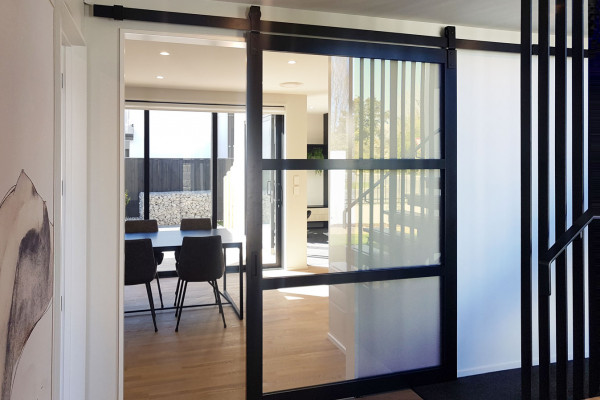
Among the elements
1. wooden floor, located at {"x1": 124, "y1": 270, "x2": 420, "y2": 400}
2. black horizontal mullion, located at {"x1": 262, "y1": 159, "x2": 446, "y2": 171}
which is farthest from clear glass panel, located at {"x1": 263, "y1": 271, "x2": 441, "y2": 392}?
black horizontal mullion, located at {"x1": 262, "y1": 159, "x2": 446, "y2": 171}

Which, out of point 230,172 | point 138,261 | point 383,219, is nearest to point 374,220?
point 383,219

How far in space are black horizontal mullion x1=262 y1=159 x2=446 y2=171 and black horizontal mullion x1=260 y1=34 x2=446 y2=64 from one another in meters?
0.65

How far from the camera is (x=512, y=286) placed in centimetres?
349

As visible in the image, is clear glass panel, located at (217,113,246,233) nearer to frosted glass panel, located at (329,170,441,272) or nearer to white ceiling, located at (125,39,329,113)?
white ceiling, located at (125,39,329,113)

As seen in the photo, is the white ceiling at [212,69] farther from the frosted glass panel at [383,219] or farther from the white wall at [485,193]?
the frosted glass panel at [383,219]

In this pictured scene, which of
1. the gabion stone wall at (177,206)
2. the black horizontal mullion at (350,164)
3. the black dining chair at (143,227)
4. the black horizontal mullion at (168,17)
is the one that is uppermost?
the black horizontal mullion at (168,17)

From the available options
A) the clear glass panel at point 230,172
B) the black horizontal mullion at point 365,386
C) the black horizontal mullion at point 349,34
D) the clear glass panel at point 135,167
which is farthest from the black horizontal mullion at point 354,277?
the clear glass panel at point 135,167

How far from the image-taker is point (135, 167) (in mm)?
6852

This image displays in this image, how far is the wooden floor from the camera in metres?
2.89

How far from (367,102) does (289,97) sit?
3.45 m

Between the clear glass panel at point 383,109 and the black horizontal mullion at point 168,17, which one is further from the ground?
the black horizontal mullion at point 168,17

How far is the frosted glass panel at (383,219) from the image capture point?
3039mm

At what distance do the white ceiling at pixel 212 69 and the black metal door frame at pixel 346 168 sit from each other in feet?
0.35

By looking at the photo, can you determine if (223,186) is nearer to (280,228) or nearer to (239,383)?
(280,228)
